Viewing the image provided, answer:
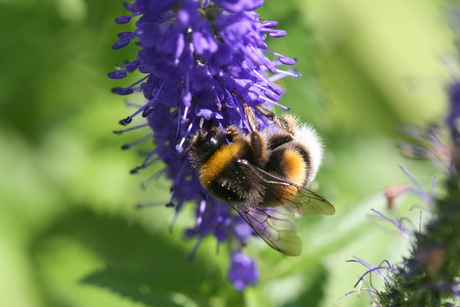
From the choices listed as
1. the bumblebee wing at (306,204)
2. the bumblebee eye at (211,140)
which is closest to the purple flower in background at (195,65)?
the bumblebee eye at (211,140)

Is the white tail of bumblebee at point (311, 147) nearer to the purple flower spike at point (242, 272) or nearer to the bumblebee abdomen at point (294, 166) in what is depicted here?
the bumblebee abdomen at point (294, 166)

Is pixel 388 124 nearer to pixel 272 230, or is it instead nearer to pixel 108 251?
pixel 108 251

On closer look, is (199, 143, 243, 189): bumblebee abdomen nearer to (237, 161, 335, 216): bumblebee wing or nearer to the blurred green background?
(237, 161, 335, 216): bumblebee wing

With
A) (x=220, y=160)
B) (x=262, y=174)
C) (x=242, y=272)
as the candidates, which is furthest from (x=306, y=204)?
(x=242, y=272)

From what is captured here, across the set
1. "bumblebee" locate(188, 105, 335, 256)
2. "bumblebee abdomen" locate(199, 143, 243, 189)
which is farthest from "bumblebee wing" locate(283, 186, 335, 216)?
"bumblebee abdomen" locate(199, 143, 243, 189)

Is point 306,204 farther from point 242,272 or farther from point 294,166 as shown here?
point 242,272

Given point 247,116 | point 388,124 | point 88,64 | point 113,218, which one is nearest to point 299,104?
point 247,116
